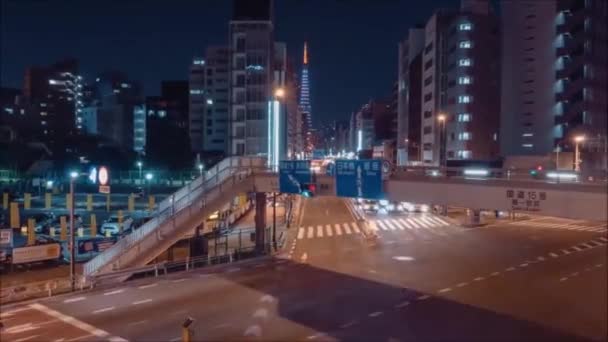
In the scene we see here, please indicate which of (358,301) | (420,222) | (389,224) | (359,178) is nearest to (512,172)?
(359,178)

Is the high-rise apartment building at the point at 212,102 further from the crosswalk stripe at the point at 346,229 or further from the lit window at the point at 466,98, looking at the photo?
the crosswalk stripe at the point at 346,229

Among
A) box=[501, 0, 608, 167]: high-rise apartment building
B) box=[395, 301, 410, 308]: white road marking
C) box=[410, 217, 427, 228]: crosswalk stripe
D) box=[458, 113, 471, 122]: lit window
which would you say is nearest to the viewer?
box=[395, 301, 410, 308]: white road marking

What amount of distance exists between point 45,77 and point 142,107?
99.6 feet

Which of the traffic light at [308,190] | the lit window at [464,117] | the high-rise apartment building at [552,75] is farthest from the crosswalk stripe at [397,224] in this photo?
the lit window at [464,117]

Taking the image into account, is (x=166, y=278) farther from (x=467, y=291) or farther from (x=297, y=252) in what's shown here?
(x=467, y=291)

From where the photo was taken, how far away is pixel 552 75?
228ft

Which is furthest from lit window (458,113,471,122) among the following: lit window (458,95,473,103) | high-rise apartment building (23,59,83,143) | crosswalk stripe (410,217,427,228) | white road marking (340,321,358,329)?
high-rise apartment building (23,59,83,143)

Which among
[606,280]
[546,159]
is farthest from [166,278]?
[546,159]

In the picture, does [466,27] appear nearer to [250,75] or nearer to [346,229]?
[250,75]

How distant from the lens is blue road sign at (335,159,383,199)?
21.1 metres

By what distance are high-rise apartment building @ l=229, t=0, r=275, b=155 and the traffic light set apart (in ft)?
144

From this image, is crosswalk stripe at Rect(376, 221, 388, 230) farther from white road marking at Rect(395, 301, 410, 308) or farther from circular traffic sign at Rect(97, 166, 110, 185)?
circular traffic sign at Rect(97, 166, 110, 185)

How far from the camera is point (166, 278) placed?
25609 millimetres

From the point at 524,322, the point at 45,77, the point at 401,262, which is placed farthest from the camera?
the point at 45,77
